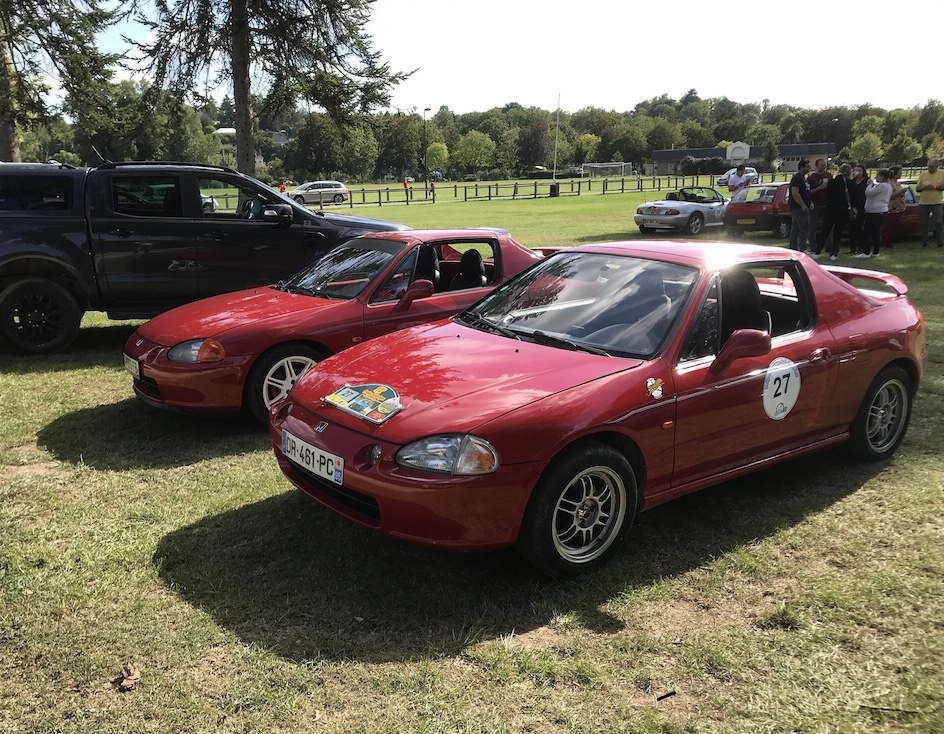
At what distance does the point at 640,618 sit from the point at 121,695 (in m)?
1.99

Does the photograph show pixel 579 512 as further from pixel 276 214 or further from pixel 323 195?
pixel 323 195

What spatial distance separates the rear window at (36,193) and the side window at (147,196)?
44cm

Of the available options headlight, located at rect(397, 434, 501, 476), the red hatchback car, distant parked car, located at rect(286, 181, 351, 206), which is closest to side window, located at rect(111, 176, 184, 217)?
headlight, located at rect(397, 434, 501, 476)

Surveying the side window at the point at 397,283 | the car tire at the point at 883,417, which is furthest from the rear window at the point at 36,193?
the car tire at the point at 883,417

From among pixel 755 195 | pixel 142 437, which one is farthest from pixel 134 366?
pixel 755 195

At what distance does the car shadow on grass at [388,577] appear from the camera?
118 inches

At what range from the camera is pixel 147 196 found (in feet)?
26.3

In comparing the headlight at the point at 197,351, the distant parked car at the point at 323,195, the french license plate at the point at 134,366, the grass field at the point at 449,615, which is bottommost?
the grass field at the point at 449,615

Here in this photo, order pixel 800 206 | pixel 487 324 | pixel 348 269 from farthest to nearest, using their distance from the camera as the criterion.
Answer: pixel 800 206, pixel 348 269, pixel 487 324

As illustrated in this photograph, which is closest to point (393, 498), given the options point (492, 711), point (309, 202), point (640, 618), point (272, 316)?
point (492, 711)

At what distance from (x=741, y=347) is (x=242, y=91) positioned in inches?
618

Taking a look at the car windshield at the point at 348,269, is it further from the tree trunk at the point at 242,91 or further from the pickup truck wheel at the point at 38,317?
the tree trunk at the point at 242,91

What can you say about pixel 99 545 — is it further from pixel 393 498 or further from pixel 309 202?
pixel 309 202

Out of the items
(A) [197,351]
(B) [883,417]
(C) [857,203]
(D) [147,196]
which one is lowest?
(B) [883,417]
